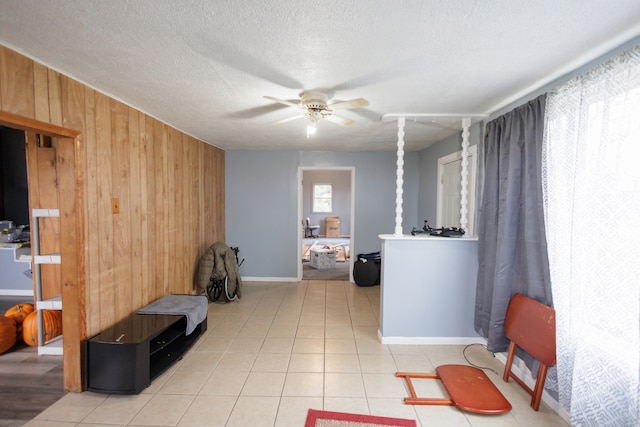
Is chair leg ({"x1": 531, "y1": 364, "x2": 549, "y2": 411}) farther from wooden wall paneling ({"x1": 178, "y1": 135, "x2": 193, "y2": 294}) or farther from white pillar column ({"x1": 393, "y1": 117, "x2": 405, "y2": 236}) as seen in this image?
wooden wall paneling ({"x1": 178, "y1": 135, "x2": 193, "y2": 294})

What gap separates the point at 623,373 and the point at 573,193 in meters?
0.94

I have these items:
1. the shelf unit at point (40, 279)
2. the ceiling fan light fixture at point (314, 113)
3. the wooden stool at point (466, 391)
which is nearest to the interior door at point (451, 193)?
the wooden stool at point (466, 391)

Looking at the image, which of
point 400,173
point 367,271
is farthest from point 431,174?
point 367,271

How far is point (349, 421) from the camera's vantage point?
5.78 feet

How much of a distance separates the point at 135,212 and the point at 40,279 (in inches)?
33.3

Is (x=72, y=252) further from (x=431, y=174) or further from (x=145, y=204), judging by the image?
(x=431, y=174)

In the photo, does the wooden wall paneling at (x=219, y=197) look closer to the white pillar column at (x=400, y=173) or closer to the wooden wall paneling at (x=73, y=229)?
the wooden wall paneling at (x=73, y=229)

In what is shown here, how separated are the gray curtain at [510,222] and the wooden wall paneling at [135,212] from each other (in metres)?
3.09

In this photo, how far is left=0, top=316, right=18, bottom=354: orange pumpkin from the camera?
2.49 metres

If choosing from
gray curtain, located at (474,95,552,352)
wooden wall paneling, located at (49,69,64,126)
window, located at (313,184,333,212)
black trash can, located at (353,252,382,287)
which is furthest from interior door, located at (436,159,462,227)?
window, located at (313,184,333,212)

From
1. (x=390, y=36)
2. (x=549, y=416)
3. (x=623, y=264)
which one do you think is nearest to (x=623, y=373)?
(x=623, y=264)

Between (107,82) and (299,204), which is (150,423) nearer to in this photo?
(107,82)

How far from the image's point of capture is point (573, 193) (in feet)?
5.41

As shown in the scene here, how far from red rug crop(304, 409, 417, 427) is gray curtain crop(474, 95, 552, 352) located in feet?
3.69
